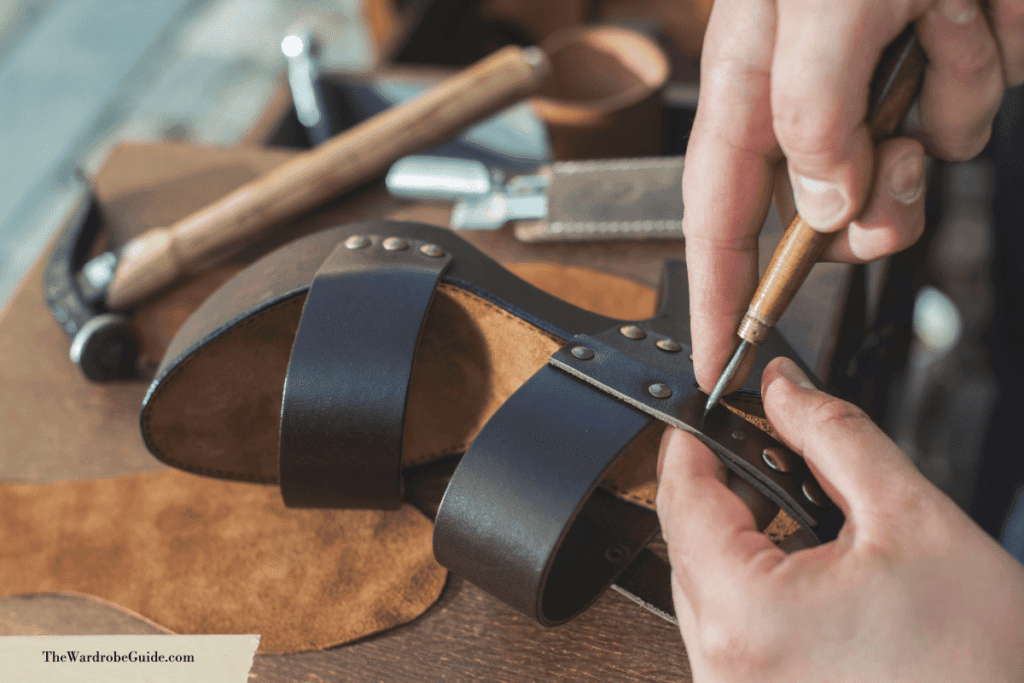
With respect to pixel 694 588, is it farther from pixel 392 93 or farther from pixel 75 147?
pixel 75 147

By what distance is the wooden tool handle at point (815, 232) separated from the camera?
35 centimetres

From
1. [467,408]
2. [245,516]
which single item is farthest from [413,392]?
[245,516]

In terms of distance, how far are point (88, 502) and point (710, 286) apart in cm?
46

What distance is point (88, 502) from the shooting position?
52 centimetres

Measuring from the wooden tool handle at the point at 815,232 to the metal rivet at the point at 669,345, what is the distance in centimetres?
5

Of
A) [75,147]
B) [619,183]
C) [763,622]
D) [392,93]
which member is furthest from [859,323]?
[75,147]

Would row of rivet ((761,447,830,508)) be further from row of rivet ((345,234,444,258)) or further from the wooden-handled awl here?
row of rivet ((345,234,444,258))

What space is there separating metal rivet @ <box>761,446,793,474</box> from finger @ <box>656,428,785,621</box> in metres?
0.03

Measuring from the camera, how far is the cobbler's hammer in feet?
2.02

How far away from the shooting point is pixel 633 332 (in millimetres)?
459

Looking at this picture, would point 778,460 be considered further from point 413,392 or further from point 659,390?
point 413,392

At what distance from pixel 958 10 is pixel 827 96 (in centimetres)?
8

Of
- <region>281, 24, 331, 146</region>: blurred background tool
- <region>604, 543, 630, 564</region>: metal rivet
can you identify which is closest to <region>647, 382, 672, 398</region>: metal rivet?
<region>604, 543, 630, 564</region>: metal rivet

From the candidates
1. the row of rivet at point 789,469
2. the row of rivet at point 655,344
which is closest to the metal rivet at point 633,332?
the row of rivet at point 655,344
